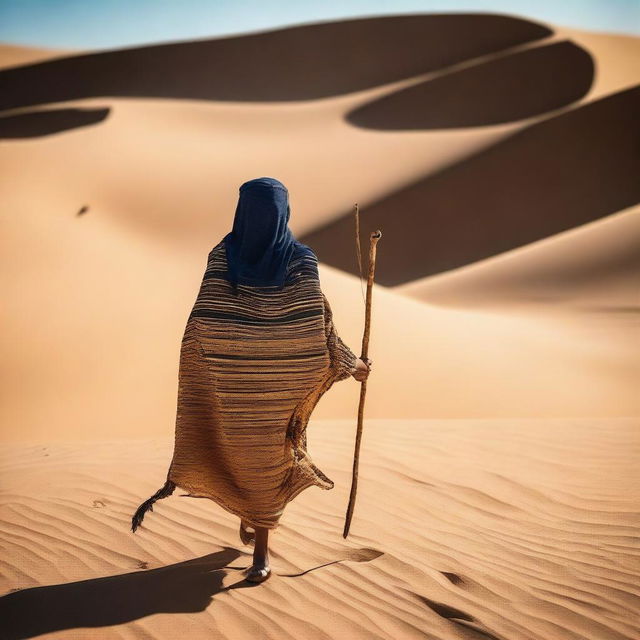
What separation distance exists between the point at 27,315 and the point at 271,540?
8.05 metres

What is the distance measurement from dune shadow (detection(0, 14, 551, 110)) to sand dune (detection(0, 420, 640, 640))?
30.6 metres

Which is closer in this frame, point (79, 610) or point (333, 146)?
point (79, 610)

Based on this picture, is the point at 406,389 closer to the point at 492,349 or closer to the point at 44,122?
the point at 492,349

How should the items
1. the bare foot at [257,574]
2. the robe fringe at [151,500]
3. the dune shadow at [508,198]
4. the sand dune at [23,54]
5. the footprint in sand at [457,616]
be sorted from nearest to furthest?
the footprint in sand at [457,616] < the bare foot at [257,574] < the robe fringe at [151,500] < the dune shadow at [508,198] < the sand dune at [23,54]

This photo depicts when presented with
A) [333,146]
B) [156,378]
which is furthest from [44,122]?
[156,378]

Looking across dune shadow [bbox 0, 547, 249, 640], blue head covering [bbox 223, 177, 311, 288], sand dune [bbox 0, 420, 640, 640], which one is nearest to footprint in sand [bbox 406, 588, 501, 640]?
sand dune [bbox 0, 420, 640, 640]

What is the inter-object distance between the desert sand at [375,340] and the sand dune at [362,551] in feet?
0.07

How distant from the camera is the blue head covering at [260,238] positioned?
3836 millimetres

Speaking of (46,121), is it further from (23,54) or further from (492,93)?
(492,93)

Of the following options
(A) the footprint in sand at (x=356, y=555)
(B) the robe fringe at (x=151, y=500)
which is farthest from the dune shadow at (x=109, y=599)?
(A) the footprint in sand at (x=356, y=555)

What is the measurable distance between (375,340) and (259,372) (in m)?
8.01

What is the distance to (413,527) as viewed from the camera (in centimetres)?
489

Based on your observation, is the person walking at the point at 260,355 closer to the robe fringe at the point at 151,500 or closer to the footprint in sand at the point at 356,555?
the robe fringe at the point at 151,500

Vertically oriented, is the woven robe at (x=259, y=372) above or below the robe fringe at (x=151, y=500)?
above
